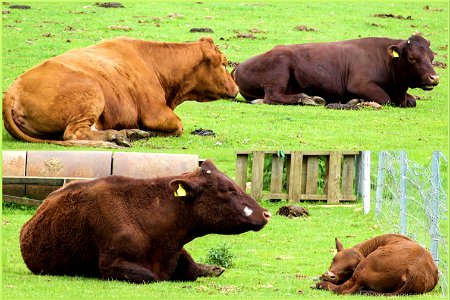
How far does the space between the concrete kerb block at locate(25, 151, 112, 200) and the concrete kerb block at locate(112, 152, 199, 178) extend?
21 cm

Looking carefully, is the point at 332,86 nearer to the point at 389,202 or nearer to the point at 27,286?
the point at 389,202

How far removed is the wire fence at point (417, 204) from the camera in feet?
47.8

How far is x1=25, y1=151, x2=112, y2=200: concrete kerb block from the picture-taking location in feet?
61.6

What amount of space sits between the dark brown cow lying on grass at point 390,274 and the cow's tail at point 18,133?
544cm

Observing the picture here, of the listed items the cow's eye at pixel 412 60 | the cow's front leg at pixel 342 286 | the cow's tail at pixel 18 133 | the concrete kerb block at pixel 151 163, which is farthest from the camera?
the cow's eye at pixel 412 60

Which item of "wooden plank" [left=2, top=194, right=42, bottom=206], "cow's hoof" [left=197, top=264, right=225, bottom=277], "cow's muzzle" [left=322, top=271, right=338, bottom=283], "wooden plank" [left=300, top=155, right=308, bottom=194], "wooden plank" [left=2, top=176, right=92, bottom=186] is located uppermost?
"wooden plank" [left=2, top=176, right=92, bottom=186]

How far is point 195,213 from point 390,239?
8.25 feet

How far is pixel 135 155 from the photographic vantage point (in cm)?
1866

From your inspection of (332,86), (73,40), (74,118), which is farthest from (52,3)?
(74,118)

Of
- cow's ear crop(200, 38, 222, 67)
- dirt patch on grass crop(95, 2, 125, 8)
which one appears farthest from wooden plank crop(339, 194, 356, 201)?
dirt patch on grass crop(95, 2, 125, 8)

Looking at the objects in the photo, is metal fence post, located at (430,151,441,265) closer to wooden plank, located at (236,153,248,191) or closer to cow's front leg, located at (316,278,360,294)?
cow's front leg, located at (316,278,360,294)

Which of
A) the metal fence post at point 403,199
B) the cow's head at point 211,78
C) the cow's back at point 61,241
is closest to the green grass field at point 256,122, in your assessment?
the cow's back at point 61,241

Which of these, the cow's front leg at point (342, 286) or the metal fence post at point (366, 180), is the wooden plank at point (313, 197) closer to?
the metal fence post at point (366, 180)

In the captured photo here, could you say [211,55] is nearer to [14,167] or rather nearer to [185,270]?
[14,167]
